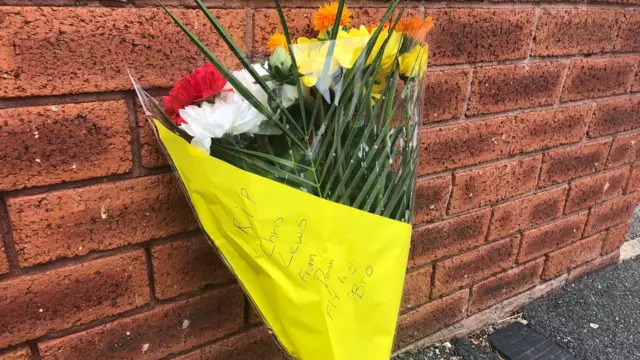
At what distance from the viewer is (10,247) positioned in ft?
3.06

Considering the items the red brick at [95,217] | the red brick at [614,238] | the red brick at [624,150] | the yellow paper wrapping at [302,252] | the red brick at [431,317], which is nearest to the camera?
the yellow paper wrapping at [302,252]

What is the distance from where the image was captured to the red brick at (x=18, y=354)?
3.25 feet

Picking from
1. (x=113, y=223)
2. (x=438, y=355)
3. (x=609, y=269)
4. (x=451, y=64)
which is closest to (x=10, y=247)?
(x=113, y=223)

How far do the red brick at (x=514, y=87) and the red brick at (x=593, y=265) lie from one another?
924 millimetres

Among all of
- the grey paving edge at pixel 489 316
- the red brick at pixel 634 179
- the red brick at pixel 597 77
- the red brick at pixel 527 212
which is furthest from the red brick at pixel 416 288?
the red brick at pixel 634 179

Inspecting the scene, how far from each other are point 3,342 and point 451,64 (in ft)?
4.12

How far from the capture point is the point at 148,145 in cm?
102

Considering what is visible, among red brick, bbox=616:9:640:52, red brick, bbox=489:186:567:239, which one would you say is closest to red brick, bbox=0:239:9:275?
red brick, bbox=489:186:567:239

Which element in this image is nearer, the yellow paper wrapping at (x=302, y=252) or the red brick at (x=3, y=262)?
the yellow paper wrapping at (x=302, y=252)

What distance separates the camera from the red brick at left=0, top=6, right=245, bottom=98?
2.73ft

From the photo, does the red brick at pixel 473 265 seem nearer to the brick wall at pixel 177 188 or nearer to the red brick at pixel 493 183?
the brick wall at pixel 177 188

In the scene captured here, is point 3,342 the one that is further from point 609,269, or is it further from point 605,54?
point 609,269

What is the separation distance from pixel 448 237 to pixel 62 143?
118cm

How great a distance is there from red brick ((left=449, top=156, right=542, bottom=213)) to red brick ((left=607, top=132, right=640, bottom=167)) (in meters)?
0.50
